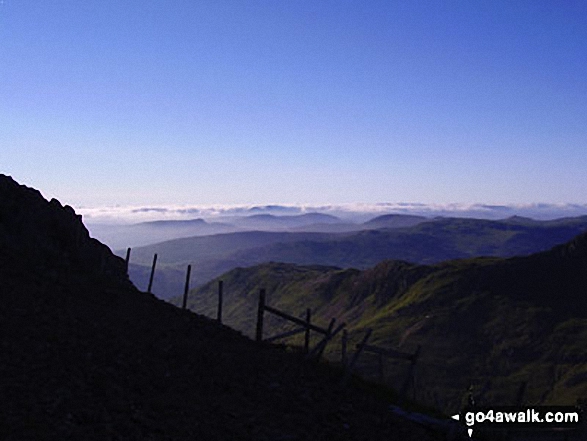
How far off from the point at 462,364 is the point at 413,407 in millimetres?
141740

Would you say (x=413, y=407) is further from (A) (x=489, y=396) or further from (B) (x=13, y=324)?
(A) (x=489, y=396)

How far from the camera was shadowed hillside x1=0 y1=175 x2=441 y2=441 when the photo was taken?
52.1 ft

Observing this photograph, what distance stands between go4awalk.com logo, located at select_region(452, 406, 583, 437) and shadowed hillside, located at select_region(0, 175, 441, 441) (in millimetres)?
2364

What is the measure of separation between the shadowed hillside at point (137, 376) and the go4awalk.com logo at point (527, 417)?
2.36m

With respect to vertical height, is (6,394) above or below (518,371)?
above

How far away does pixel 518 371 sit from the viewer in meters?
153

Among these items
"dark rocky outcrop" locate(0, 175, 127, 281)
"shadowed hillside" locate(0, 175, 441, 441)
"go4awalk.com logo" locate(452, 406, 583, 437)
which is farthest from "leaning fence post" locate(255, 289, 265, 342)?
"go4awalk.com logo" locate(452, 406, 583, 437)

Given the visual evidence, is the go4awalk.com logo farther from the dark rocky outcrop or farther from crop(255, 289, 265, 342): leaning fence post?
the dark rocky outcrop

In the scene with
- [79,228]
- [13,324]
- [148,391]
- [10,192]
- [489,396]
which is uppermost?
[10,192]

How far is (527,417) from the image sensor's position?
2066cm

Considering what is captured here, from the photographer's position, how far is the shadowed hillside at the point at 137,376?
625 inches

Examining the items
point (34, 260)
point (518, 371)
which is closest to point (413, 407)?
point (34, 260)

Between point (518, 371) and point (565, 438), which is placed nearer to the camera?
point (565, 438)

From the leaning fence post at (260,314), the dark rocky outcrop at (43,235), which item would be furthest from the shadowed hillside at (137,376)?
the leaning fence post at (260,314)
